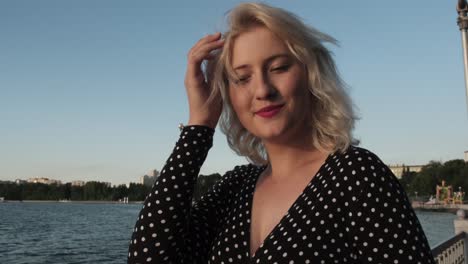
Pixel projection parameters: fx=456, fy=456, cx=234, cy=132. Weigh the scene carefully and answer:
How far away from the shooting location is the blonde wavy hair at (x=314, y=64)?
1.84 meters

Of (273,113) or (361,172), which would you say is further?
(273,113)

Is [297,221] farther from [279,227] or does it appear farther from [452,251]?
[452,251]

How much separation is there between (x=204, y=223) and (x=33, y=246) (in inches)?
1409

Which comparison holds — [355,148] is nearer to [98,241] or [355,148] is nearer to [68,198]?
[98,241]

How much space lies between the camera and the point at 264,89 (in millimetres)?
1814

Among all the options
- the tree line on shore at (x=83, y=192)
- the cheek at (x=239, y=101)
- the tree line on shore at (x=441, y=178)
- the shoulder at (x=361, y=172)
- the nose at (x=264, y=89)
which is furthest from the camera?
the tree line on shore at (x=83, y=192)

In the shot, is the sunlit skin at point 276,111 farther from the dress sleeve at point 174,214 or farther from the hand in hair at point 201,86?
the dress sleeve at point 174,214

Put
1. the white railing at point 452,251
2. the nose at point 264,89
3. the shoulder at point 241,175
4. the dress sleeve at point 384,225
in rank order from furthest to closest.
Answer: the white railing at point 452,251 → the shoulder at point 241,175 → the nose at point 264,89 → the dress sleeve at point 384,225

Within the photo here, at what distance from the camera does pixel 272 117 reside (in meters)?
1.85

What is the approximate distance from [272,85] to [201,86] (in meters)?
0.44

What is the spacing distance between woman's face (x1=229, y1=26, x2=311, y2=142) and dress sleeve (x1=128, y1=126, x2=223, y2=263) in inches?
11.2

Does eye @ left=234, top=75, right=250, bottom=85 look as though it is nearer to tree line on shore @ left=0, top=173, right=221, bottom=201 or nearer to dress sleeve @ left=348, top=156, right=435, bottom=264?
dress sleeve @ left=348, top=156, right=435, bottom=264

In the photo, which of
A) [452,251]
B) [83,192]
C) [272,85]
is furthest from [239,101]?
[83,192]

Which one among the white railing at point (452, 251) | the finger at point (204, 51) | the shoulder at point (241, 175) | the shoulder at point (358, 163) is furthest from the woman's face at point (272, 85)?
the white railing at point (452, 251)
